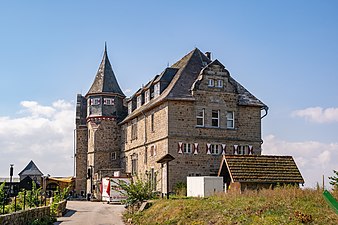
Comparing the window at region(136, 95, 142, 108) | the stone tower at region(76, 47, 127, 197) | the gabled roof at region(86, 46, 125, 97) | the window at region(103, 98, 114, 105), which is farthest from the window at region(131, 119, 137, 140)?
the gabled roof at region(86, 46, 125, 97)

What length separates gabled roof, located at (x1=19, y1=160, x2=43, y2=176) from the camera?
Result: 3219 inches

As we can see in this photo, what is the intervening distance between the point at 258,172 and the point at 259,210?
14637mm

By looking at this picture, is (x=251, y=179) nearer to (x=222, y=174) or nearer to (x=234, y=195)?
(x=222, y=174)

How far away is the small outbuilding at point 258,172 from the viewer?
30000 mm

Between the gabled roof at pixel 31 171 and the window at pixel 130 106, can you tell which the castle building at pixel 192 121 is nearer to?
the window at pixel 130 106

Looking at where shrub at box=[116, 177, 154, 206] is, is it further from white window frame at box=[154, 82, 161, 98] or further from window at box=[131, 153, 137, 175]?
window at box=[131, 153, 137, 175]

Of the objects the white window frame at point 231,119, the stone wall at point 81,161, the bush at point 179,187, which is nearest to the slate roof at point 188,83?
the white window frame at point 231,119

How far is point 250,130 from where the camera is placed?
143 feet

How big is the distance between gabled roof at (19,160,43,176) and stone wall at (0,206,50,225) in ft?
190

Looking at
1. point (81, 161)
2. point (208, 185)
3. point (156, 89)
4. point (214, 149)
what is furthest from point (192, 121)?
point (81, 161)

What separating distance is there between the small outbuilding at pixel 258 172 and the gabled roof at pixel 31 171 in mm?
55003

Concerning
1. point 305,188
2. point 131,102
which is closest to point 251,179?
Answer: point 305,188

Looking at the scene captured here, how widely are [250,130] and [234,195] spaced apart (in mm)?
22495

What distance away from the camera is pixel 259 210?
1623 cm
